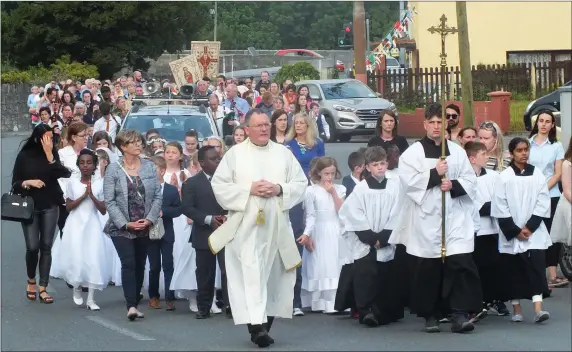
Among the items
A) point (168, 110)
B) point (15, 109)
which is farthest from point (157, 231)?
point (15, 109)

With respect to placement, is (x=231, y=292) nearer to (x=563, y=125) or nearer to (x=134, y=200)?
(x=134, y=200)

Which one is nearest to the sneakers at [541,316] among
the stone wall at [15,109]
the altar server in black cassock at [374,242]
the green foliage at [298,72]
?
the altar server in black cassock at [374,242]

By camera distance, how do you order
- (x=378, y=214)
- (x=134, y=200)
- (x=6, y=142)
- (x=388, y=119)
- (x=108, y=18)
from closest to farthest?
1. (x=378, y=214)
2. (x=134, y=200)
3. (x=388, y=119)
4. (x=6, y=142)
5. (x=108, y=18)

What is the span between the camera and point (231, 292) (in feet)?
34.0

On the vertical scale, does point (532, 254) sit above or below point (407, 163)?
below

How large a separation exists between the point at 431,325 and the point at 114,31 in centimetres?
3562

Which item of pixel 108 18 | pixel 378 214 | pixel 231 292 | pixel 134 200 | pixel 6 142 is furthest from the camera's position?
pixel 108 18

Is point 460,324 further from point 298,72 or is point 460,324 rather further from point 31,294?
point 298,72

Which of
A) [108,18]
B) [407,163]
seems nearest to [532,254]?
[407,163]

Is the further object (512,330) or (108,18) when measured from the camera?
(108,18)

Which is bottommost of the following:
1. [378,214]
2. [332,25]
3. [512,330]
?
[512,330]

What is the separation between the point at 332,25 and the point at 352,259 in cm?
2907

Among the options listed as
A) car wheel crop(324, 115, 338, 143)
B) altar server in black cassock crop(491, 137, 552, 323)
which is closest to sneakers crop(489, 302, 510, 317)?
altar server in black cassock crop(491, 137, 552, 323)

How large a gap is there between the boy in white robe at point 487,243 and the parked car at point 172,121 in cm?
778
